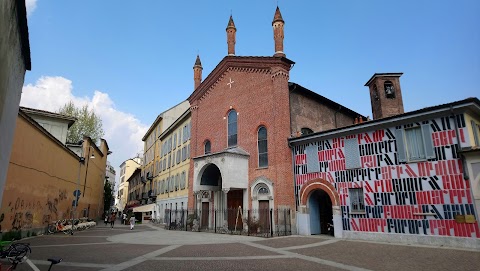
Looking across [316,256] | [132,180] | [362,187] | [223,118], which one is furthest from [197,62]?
[132,180]

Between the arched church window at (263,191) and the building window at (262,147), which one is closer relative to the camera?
the arched church window at (263,191)

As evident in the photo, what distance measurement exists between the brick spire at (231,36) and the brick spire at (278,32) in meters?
3.94

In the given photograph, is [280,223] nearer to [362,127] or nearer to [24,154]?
[362,127]

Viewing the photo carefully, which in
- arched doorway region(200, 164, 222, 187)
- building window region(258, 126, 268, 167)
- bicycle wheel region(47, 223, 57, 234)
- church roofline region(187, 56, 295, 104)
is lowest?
bicycle wheel region(47, 223, 57, 234)

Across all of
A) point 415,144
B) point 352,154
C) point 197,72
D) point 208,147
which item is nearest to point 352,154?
point 352,154

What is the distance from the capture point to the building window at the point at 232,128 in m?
23.1

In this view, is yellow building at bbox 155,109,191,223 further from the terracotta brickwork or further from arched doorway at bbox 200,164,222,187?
arched doorway at bbox 200,164,222,187

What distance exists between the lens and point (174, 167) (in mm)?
33656

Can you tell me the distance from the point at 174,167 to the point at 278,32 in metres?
19.4

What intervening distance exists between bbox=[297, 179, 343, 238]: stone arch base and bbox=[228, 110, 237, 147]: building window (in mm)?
7000

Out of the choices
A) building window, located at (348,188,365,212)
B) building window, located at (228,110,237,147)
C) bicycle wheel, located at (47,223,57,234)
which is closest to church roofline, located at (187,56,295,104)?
building window, located at (228,110,237,147)

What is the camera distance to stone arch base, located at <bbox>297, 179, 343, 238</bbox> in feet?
54.2

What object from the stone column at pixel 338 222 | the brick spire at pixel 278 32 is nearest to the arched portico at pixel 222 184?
the stone column at pixel 338 222

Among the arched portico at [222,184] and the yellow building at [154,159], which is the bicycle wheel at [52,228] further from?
the yellow building at [154,159]
